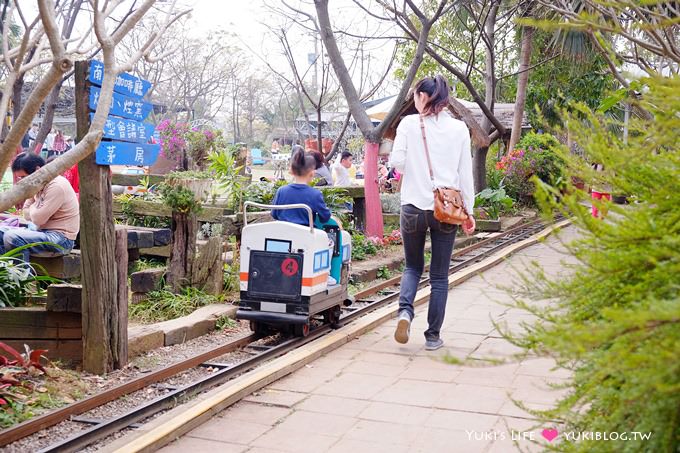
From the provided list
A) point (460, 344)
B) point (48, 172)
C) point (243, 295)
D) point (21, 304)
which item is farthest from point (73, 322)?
point (460, 344)

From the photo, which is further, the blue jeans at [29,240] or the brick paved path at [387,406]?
the blue jeans at [29,240]

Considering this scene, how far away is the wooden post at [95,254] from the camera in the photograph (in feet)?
19.2

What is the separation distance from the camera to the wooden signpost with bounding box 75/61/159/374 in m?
5.84

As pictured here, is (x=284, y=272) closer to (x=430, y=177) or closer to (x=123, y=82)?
(x=430, y=177)

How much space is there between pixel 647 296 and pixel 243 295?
542 cm

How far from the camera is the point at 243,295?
23.5 feet

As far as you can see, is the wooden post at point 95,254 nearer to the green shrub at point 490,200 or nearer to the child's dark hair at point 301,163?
the child's dark hair at point 301,163

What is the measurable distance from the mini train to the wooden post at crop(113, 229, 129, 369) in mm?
1227

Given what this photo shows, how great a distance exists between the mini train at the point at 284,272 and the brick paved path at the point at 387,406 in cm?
57

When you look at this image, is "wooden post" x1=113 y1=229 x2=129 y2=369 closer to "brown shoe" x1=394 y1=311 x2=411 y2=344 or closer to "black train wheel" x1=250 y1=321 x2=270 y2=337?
"black train wheel" x1=250 y1=321 x2=270 y2=337

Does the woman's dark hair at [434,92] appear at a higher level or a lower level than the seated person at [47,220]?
higher

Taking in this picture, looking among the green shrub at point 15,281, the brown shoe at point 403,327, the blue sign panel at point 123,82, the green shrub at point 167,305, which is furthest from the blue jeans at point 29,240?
the brown shoe at point 403,327

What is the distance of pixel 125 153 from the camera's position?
6074 millimetres

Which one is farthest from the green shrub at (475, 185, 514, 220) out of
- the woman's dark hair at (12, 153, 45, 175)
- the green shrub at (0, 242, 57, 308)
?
the green shrub at (0, 242, 57, 308)
